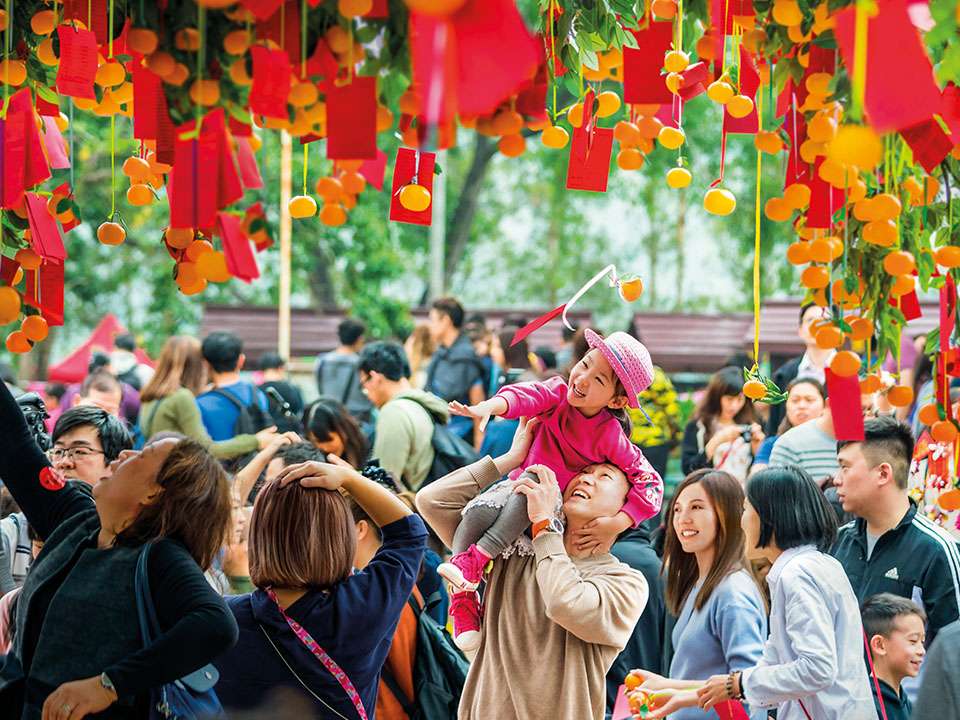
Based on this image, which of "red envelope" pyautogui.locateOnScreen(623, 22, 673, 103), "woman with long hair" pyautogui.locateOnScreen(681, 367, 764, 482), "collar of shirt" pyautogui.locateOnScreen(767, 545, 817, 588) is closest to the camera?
"red envelope" pyautogui.locateOnScreen(623, 22, 673, 103)

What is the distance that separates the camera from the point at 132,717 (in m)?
1.99

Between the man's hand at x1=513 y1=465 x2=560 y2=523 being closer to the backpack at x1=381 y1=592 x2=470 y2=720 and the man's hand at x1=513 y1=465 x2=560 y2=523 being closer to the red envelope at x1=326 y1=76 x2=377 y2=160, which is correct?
the backpack at x1=381 y1=592 x2=470 y2=720

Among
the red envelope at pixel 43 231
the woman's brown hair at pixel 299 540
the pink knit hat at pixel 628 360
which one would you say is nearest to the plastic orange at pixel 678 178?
the pink knit hat at pixel 628 360

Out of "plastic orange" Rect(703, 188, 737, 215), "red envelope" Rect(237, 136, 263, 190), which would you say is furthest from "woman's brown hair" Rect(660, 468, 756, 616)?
"red envelope" Rect(237, 136, 263, 190)

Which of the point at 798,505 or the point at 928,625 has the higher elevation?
the point at 798,505

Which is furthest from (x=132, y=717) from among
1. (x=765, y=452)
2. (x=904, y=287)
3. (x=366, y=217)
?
(x=366, y=217)

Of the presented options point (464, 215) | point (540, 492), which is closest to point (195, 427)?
point (540, 492)

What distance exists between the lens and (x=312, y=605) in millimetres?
2281

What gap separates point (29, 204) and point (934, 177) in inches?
69.8

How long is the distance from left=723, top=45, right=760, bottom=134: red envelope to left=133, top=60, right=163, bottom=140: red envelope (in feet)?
3.63

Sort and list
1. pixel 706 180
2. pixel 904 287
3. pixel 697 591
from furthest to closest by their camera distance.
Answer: pixel 706 180 → pixel 697 591 → pixel 904 287

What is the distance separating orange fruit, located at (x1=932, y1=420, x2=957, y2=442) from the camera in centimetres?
200

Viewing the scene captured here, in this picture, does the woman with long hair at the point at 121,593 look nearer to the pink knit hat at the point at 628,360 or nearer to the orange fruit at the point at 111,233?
the orange fruit at the point at 111,233

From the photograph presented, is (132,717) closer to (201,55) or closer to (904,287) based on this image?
(201,55)
